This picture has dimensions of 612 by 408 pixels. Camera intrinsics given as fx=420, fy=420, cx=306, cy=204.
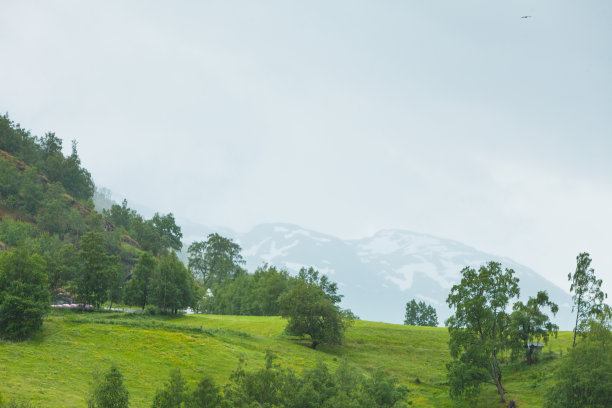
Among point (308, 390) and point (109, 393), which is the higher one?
point (308, 390)

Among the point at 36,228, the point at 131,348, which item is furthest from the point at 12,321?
the point at 36,228

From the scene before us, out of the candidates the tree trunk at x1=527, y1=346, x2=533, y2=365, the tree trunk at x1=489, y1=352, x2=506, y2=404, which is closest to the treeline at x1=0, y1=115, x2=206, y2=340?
the tree trunk at x1=489, y1=352, x2=506, y2=404

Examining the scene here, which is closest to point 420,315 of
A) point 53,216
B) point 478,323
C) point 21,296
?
point 478,323

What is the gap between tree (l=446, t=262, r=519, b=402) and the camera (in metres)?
52.3

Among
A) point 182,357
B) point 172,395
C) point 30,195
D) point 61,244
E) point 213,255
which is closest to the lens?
point 172,395

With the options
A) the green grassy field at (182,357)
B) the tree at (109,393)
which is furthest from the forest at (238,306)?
the green grassy field at (182,357)

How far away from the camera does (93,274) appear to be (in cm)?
7538

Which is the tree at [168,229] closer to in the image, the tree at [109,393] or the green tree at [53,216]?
the green tree at [53,216]

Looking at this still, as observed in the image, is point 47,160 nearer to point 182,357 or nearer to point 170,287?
point 170,287

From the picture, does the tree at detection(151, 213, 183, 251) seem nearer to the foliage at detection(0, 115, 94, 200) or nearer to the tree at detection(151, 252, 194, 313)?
the foliage at detection(0, 115, 94, 200)

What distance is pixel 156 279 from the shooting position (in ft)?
293

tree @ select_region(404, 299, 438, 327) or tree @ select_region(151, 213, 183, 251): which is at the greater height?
tree @ select_region(151, 213, 183, 251)

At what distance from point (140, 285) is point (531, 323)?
7391 cm

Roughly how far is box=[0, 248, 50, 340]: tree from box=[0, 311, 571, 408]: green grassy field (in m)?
2.36
